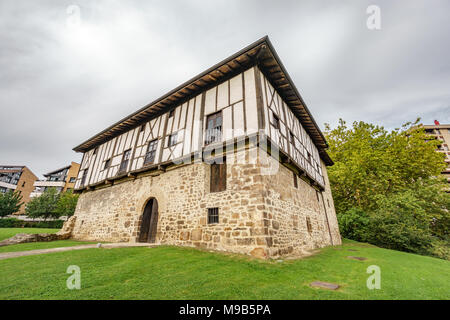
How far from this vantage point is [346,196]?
1791 centimetres

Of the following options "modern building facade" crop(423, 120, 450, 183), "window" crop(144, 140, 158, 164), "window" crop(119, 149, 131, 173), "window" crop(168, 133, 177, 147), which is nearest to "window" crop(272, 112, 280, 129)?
"window" crop(168, 133, 177, 147)

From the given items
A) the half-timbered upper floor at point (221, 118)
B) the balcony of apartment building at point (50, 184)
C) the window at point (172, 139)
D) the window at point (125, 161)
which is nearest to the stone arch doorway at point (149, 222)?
the half-timbered upper floor at point (221, 118)

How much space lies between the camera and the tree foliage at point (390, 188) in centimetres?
1234

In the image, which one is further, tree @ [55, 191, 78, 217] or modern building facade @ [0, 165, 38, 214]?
modern building facade @ [0, 165, 38, 214]

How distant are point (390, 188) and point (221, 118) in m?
17.3

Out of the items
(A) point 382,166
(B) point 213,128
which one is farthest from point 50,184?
(A) point 382,166

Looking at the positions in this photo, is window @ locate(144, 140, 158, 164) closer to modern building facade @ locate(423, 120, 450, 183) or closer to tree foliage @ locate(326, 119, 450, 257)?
tree foliage @ locate(326, 119, 450, 257)

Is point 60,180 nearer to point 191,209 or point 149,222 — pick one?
point 149,222

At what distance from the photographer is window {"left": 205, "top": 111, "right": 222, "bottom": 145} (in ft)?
25.4

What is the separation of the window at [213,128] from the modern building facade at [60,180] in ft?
126

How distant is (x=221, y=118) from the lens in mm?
7949

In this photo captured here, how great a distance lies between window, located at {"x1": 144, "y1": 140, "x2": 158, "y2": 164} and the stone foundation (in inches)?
35.0
